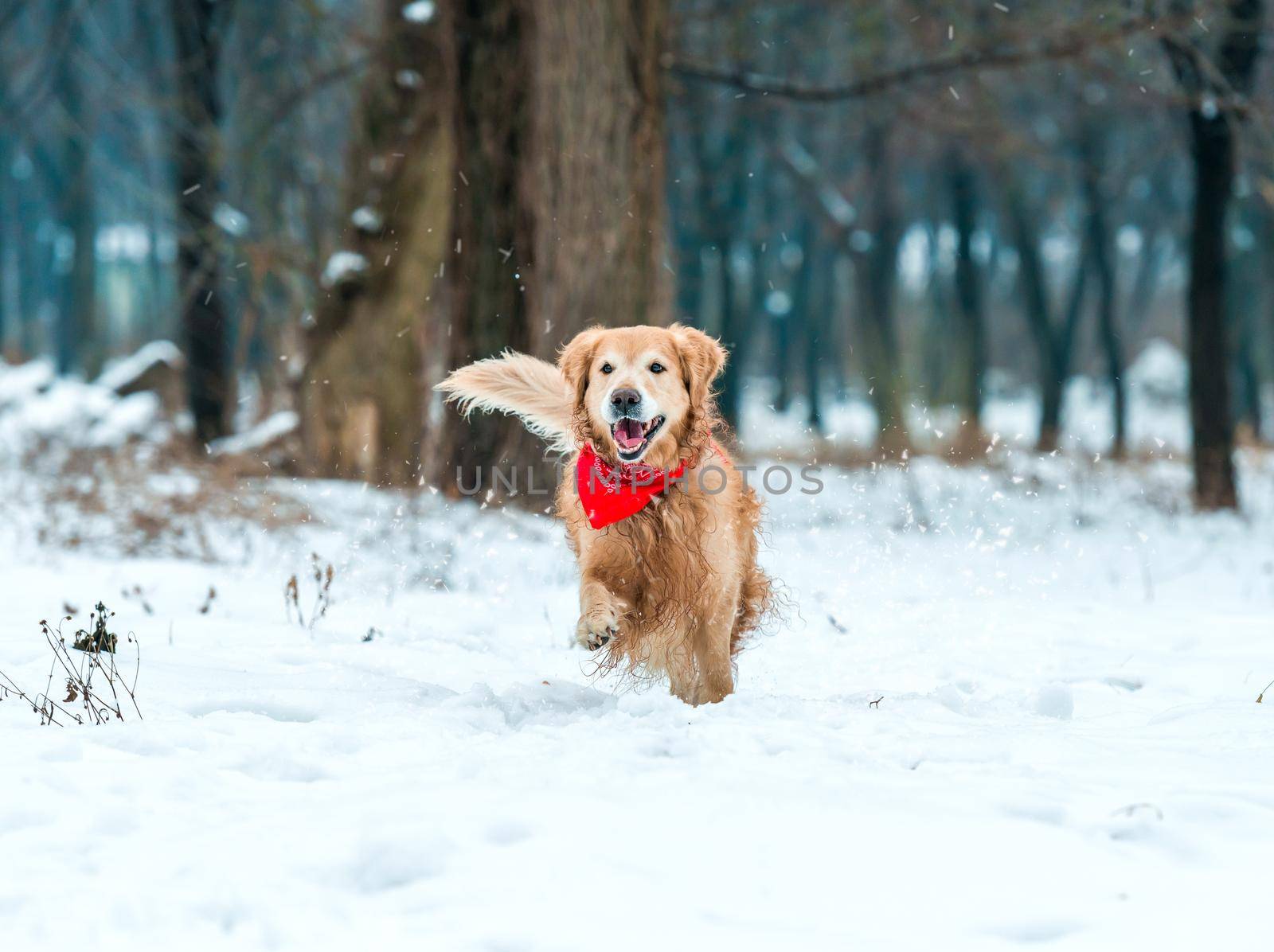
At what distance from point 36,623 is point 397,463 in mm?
5205

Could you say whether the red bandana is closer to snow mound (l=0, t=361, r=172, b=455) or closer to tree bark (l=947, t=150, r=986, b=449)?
snow mound (l=0, t=361, r=172, b=455)

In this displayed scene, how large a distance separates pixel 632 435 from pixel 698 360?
1.69 feet

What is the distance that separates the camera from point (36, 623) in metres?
4.68

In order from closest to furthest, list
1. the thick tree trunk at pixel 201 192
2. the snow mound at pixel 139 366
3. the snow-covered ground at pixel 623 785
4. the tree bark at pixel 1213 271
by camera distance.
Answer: the snow-covered ground at pixel 623 785
the tree bark at pixel 1213 271
the thick tree trunk at pixel 201 192
the snow mound at pixel 139 366

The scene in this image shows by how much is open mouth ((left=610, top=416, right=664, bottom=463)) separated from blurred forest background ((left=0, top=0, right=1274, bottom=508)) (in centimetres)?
389

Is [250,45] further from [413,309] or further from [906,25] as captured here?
[906,25]

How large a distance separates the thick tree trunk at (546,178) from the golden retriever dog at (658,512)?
3598mm

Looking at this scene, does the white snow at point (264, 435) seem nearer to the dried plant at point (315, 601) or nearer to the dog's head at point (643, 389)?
the dried plant at point (315, 601)

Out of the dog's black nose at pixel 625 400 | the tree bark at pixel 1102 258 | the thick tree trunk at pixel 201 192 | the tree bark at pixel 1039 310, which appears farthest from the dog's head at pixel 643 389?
the tree bark at pixel 1102 258

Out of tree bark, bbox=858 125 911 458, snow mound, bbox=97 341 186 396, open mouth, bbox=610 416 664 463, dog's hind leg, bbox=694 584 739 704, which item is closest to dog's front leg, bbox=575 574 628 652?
dog's hind leg, bbox=694 584 739 704

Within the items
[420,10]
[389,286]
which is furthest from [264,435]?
[420,10]

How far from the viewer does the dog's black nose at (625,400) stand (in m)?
3.90

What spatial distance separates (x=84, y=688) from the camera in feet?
10.7

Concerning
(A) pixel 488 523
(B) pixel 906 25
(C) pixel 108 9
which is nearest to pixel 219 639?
(A) pixel 488 523
